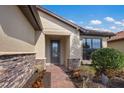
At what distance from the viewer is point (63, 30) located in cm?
1546


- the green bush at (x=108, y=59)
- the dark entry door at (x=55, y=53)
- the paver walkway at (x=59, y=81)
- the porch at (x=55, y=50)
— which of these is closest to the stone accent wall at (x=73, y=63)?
the porch at (x=55, y=50)

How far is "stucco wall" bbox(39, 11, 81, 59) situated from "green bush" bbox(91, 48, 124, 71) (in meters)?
4.14

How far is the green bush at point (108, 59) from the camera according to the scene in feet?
37.3

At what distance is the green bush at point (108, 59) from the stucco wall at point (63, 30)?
414cm

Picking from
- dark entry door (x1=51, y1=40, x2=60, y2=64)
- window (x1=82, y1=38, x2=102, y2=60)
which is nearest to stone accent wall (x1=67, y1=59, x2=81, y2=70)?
dark entry door (x1=51, y1=40, x2=60, y2=64)

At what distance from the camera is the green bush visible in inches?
448

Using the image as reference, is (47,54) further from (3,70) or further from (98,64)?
(3,70)

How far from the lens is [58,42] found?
1761 cm

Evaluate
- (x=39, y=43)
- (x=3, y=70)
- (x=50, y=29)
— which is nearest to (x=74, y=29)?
(x=50, y=29)

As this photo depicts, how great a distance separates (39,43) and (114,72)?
19.6 ft

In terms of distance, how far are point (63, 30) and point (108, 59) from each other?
5237mm

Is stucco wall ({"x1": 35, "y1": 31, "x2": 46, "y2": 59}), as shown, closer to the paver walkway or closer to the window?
the paver walkway
